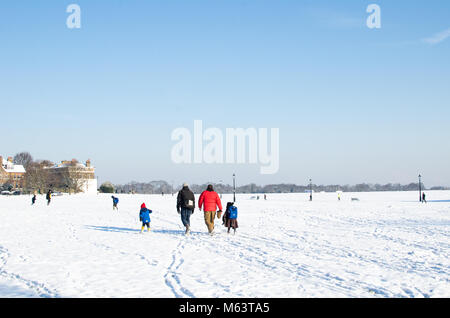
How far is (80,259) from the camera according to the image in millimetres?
9891

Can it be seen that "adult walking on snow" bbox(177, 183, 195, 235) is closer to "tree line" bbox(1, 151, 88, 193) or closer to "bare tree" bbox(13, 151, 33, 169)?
"tree line" bbox(1, 151, 88, 193)

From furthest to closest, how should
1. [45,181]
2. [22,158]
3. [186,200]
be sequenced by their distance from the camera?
[22,158]
[45,181]
[186,200]

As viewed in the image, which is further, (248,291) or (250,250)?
(250,250)

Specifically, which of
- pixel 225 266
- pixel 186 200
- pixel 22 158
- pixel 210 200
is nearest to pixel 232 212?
pixel 210 200

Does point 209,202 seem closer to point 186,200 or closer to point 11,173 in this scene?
point 186,200

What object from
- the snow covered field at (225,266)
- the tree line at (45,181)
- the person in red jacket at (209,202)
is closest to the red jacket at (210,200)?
the person in red jacket at (209,202)

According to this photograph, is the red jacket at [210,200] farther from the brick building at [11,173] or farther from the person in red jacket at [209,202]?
the brick building at [11,173]

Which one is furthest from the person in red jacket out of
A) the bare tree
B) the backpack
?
the bare tree

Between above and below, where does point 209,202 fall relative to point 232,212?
above

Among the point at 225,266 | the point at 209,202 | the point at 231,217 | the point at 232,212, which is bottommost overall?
the point at 225,266
